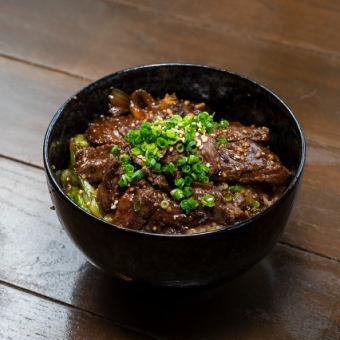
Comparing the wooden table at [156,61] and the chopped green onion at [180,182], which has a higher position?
the chopped green onion at [180,182]

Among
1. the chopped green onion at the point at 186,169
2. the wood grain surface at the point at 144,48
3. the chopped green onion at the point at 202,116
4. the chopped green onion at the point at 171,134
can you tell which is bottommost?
the wood grain surface at the point at 144,48

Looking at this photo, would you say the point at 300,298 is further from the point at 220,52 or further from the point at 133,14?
the point at 133,14

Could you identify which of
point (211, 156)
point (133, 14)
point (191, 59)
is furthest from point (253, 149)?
point (133, 14)

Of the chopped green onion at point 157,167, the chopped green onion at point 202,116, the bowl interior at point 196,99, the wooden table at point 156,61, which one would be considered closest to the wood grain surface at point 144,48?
the wooden table at point 156,61

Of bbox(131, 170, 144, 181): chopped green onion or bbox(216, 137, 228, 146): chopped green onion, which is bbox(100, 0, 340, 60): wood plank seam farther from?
bbox(131, 170, 144, 181): chopped green onion

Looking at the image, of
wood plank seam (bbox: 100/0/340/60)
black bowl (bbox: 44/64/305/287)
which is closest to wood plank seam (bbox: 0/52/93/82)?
wood plank seam (bbox: 100/0/340/60)

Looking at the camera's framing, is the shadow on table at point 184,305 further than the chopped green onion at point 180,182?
Yes

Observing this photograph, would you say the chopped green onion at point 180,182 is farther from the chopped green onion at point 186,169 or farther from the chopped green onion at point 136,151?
the chopped green onion at point 136,151
